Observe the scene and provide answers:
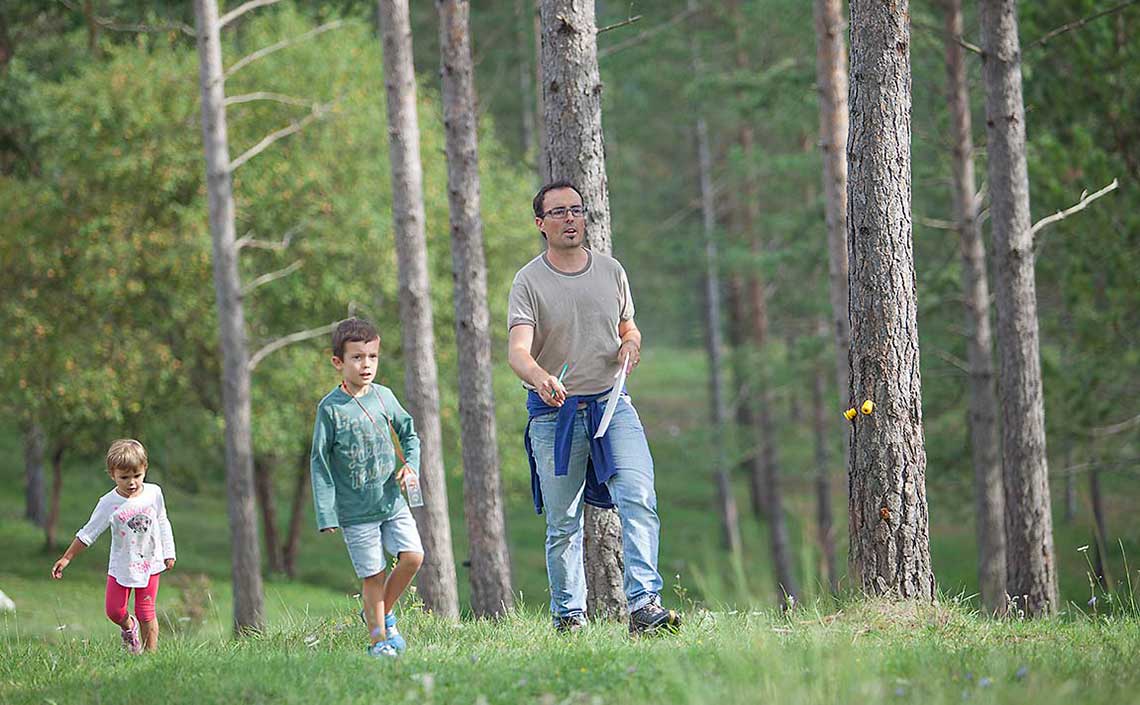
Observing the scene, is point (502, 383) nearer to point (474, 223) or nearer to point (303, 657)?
point (474, 223)

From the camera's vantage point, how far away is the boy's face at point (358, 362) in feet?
22.0

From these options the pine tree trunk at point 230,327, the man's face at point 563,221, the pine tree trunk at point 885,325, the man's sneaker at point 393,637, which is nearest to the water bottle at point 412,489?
the man's sneaker at point 393,637

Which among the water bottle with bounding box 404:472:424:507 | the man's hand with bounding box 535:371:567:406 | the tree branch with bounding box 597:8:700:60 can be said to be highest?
the tree branch with bounding box 597:8:700:60

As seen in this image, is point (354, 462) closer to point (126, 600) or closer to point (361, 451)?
point (361, 451)

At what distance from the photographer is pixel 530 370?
647cm

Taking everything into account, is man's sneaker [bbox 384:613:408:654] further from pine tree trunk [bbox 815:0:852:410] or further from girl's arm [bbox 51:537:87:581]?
pine tree trunk [bbox 815:0:852:410]

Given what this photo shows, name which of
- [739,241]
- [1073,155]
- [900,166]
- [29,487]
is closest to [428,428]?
[900,166]

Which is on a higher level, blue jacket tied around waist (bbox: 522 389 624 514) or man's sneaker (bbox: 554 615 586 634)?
blue jacket tied around waist (bbox: 522 389 624 514)

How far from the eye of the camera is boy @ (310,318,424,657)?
6.62 metres

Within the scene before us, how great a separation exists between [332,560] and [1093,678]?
77.5ft

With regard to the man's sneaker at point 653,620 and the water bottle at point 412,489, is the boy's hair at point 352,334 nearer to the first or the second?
the water bottle at point 412,489

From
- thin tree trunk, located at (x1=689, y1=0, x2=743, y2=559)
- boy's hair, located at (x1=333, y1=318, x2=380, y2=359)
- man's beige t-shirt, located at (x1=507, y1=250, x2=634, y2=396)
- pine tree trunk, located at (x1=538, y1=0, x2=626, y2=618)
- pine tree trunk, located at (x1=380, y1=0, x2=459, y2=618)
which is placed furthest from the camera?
thin tree trunk, located at (x1=689, y1=0, x2=743, y2=559)

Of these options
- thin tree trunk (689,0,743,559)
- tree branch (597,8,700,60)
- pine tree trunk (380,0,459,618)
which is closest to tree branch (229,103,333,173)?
pine tree trunk (380,0,459,618)

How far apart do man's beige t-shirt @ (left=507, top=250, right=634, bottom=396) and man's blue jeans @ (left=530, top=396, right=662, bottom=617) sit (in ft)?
0.75
